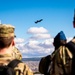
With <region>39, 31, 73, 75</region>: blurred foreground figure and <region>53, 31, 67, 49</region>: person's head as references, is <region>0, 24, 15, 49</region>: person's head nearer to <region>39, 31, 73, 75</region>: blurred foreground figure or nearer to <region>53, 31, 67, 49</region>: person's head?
<region>39, 31, 73, 75</region>: blurred foreground figure

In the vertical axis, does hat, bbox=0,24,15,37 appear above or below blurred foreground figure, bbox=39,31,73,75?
above

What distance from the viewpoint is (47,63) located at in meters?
11.1

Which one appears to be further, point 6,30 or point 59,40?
point 59,40

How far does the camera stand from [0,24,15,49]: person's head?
8970 mm

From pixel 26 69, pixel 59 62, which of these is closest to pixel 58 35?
pixel 59 62

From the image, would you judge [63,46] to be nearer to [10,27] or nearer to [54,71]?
[54,71]

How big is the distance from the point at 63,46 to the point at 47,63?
756 millimetres

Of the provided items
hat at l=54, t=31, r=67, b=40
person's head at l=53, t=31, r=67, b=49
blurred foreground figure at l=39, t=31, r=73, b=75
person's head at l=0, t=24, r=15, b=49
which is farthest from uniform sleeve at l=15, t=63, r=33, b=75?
hat at l=54, t=31, r=67, b=40

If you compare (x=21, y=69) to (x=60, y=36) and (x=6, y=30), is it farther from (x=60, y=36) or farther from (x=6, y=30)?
(x=60, y=36)

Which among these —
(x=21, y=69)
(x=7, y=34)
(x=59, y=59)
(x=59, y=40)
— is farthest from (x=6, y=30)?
(x=59, y=40)

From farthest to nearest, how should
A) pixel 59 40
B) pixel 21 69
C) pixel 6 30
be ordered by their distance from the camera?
1. pixel 59 40
2. pixel 6 30
3. pixel 21 69

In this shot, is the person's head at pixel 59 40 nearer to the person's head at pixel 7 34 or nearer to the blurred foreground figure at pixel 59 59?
the blurred foreground figure at pixel 59 59

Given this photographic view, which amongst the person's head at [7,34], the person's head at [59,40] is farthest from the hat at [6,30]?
the person's head at [59,40]

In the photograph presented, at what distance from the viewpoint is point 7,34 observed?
29.9 feet
